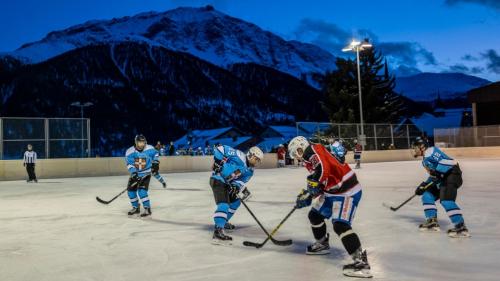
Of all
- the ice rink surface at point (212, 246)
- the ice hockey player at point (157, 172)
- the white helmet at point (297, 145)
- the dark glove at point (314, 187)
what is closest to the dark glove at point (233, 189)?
the ice rink surface at point (212, 246)

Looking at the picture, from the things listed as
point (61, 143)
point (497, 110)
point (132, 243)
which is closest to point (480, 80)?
point (497, 110)

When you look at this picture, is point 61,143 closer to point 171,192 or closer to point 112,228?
point 171,192

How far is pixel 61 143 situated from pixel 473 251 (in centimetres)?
1884

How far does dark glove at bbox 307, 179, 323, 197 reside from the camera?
4.51 meters

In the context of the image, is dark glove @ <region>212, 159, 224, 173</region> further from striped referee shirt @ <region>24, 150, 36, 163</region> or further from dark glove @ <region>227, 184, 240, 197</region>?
striped referee shirt @ <region>24, 150, 36, 163</region>

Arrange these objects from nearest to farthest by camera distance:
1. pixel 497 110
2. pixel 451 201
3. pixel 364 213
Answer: pixel 451 201 → pixel 364 213 → pixel 497 110

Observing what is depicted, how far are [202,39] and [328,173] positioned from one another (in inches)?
5993

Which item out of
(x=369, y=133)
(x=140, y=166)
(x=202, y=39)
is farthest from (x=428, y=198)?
(x=202, y=39)

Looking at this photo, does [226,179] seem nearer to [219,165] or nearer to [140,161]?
[219,165]

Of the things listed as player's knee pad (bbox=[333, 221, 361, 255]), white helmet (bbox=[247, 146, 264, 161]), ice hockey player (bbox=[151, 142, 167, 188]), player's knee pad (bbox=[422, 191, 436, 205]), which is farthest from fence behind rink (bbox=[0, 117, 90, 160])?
player's knee pad (bbox=[333, 221, 361, 255])

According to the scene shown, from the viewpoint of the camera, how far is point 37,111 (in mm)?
97438

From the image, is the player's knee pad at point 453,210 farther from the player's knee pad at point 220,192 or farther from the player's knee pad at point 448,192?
the player's knee pad at point 220,192

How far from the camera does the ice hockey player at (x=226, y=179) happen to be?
5848mm

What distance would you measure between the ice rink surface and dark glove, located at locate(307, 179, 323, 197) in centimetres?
71
